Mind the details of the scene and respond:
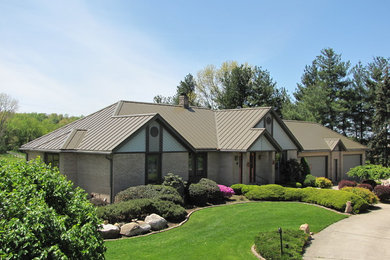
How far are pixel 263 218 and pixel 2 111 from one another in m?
72.3

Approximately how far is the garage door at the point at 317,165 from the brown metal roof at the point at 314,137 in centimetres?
110

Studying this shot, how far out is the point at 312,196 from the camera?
2098cm

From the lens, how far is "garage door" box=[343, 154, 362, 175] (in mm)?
37062

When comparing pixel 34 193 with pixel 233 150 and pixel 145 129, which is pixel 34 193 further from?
pixel 233 150

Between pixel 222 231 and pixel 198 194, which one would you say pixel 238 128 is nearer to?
pixel 198 194

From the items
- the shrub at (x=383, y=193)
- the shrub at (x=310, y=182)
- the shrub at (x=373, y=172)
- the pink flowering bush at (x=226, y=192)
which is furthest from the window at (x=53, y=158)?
the shrub at (x=373, y=172)

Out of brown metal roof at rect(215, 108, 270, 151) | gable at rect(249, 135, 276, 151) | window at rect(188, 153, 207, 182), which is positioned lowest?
window at rect(188, 153, 207, 182)

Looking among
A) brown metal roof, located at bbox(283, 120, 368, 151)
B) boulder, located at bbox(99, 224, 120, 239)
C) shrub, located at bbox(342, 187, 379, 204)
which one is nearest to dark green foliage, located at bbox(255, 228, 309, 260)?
boulder, located at bbox(99, 224, 120, 239)

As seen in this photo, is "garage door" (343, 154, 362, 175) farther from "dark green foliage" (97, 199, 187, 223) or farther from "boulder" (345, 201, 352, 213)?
"dark green foliage" (97, 199, 187, 223)

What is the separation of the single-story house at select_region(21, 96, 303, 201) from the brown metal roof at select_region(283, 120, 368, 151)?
365cm

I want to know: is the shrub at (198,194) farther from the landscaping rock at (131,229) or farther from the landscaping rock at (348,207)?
the landscaping rock at (348,207)

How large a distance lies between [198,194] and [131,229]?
6.76 m

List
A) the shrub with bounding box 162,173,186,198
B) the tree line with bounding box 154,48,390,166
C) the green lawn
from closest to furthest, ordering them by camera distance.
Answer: the green lawn
the shrub with bounding box 162,173,186,198
the tree line with bounding box 154,48,390,166

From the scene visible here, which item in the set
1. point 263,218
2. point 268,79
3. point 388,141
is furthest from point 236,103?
point 263,218
